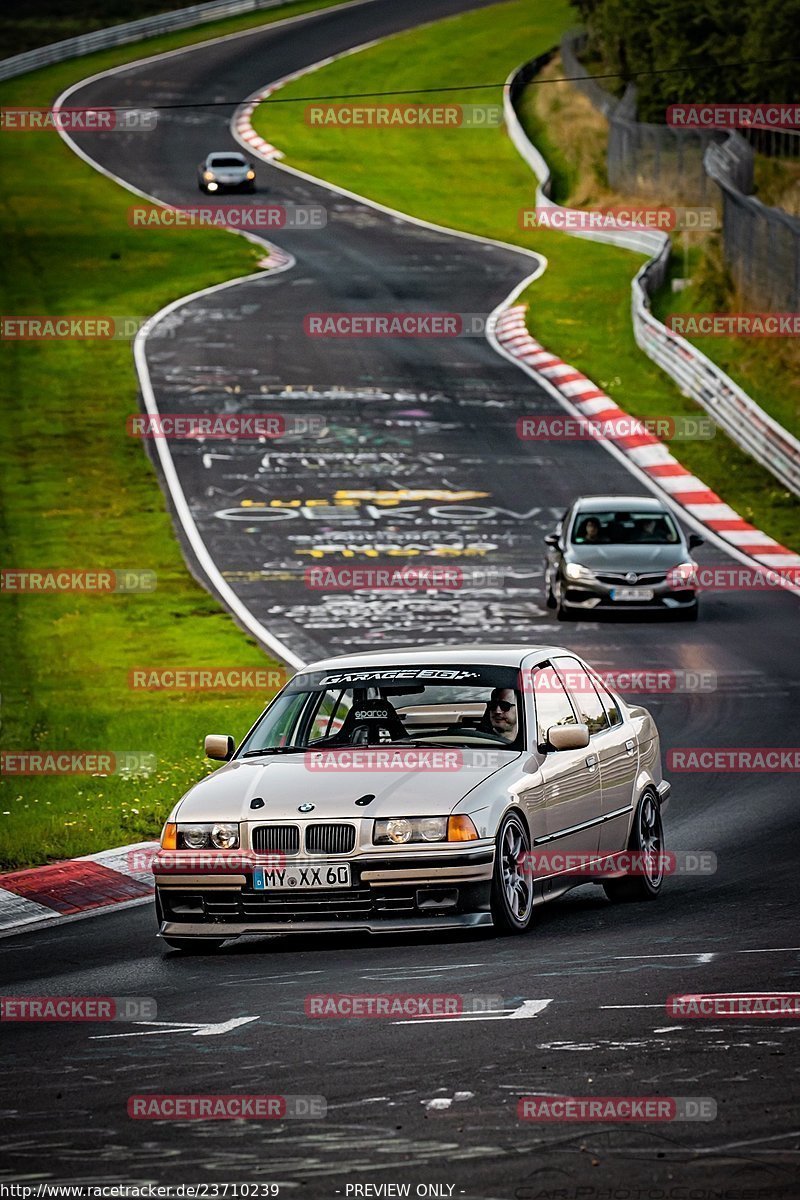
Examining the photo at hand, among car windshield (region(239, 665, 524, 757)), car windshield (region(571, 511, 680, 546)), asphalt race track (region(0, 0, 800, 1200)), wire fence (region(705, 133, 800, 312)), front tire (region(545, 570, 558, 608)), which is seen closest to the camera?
asphalt race track (region(0, 0, 800, 1200))

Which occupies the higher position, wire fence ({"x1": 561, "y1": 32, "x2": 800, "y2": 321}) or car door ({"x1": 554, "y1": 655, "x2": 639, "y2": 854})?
car door ({"x1": 554, "y1": 655, "x2": 639, "y2": 854})

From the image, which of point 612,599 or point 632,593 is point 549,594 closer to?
point 612,599

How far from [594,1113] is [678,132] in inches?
2021

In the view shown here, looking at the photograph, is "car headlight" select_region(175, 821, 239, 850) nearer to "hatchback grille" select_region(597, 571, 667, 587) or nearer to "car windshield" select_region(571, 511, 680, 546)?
"hatchback grille" select_region(597, 571, 667, 587)

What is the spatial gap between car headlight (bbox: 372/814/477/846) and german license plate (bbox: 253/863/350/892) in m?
0.23

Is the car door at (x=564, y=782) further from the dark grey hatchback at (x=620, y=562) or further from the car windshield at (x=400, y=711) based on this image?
the dark grey hatchback at (x=620, y=562)

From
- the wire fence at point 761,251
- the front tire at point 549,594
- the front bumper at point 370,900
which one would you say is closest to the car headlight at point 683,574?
the front tire at point 549,594

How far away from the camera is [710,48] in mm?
59875

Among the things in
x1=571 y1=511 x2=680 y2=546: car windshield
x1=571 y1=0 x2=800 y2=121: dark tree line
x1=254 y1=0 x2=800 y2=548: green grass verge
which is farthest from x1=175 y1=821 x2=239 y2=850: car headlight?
x1=571 y1=0 x2=800 y2=121: dark tree line

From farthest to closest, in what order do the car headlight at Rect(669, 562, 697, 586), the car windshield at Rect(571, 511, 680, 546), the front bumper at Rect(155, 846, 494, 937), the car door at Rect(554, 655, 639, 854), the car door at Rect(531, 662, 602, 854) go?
the car windshield at Rect(571, 511, 680, 546), the car headlight at Rect(669, 562, 697, 586), the car door at Rect(554, 655, 639, 854), the car door at Rect(531, 662, 602, 854), the front bumper at Rect(155, 846, 494, 937)

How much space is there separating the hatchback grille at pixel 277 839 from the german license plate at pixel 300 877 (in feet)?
0.29

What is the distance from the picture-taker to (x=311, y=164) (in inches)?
2766

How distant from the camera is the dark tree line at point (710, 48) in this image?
187 feet

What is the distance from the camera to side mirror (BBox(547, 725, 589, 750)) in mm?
11086
